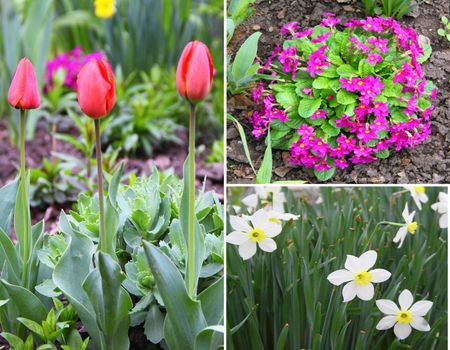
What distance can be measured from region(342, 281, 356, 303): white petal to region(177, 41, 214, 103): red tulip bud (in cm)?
44

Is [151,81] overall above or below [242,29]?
below

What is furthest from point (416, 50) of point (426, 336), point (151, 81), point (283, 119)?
point (151, 81)

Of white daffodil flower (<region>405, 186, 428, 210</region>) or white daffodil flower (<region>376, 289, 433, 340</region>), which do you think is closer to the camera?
white daffodil flower (<region>376, 289, 433, 340</region>)

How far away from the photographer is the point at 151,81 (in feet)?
10.8

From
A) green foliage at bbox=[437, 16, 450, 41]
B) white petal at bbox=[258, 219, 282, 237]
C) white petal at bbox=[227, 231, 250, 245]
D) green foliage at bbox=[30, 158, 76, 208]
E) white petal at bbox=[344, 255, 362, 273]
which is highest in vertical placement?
green foliage at bbox=[437, 16, 450, 41]

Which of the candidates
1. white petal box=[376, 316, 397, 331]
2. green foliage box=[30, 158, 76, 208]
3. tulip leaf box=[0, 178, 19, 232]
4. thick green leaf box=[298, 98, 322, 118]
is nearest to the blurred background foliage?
green foliage box=[30, 158, 76, 208]

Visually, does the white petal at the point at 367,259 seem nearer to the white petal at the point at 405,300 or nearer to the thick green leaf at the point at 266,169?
the white petal at the point at 405,300

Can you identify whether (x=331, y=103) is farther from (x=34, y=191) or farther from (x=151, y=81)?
(x=151, y=81)

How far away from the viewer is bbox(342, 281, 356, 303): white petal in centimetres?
130

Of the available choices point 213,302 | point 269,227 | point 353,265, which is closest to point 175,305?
point 213,302

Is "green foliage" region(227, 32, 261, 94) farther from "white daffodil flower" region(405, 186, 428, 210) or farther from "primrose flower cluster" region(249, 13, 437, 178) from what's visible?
"white daffodil flower" region(405, 186, 428, 210)

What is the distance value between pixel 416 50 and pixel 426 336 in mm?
991

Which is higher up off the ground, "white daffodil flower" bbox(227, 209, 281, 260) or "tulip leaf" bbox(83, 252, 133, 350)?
"white daffodil flower" bbox(227, 209, 281, 260)

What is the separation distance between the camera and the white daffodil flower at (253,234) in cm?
134
